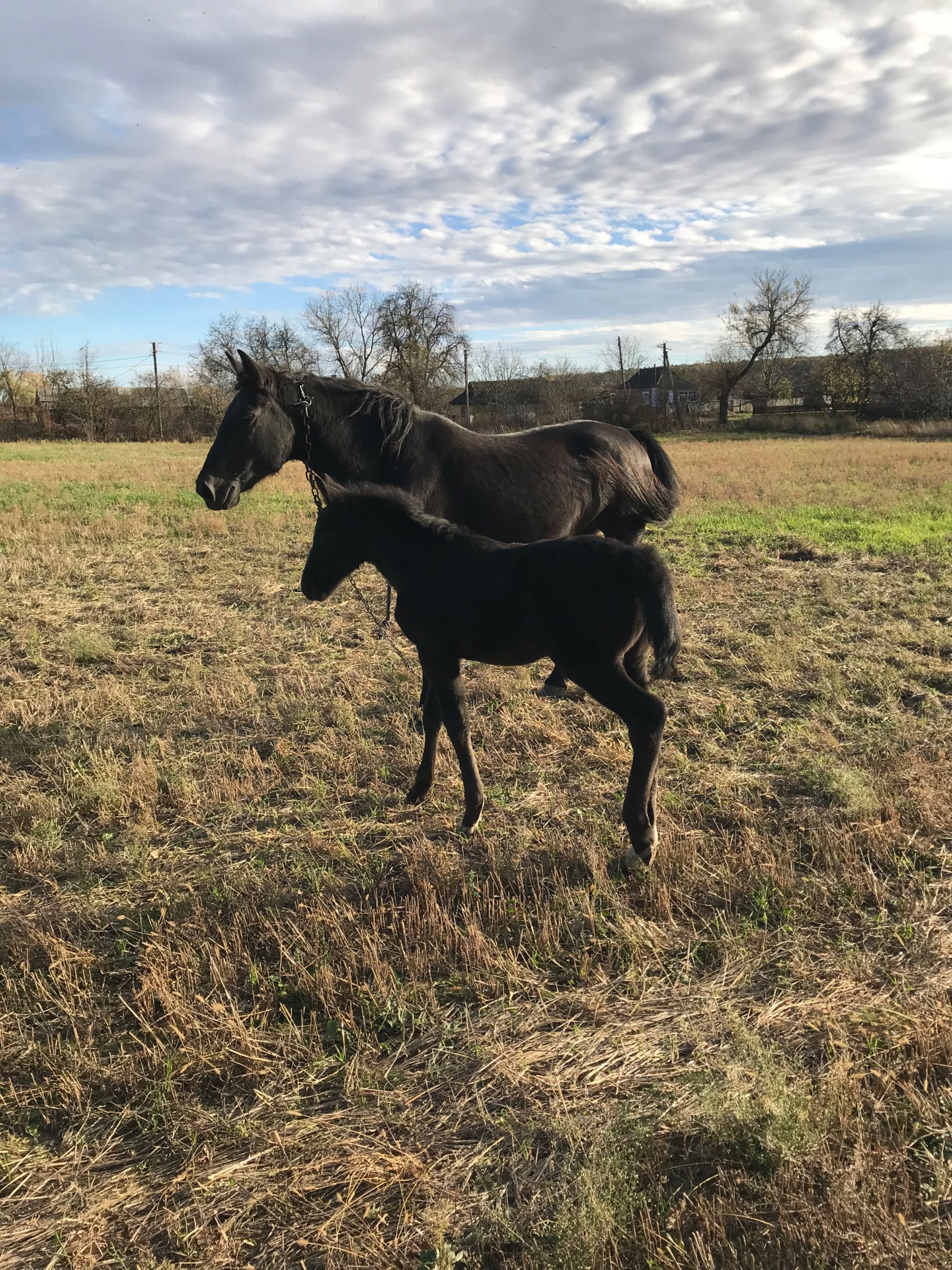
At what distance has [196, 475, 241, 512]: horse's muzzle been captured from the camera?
511 cm

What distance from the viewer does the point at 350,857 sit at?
150 inches

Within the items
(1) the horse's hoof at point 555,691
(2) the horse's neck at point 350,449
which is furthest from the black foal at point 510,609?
(1) the horse's hoof at point 555,691

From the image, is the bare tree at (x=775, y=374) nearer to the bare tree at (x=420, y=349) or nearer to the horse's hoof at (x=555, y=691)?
the bare tree at (x=420, y=349)

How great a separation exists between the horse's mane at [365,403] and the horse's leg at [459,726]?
1.89 metres

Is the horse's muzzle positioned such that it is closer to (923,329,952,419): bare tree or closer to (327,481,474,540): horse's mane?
(327,481,474,540): horse's mane

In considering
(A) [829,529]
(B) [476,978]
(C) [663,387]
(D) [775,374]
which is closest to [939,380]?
(D) [775,374]

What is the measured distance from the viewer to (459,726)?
4004 millimetres

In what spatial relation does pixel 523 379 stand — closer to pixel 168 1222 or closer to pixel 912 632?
pixel 912 632

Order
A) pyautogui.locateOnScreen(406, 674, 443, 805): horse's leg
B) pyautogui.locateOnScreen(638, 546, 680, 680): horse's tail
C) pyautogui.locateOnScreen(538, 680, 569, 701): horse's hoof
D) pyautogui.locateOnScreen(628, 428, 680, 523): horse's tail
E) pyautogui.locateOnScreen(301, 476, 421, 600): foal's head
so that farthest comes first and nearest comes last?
pyautogui.locateOnScreen(628, 428, 680, 523): horse's tail < pyautogui.locateOnScreen(538, 680, 569, 701): horse's hoof < pyautogui.locateOnScreen(406, 674, 443, 805): horse's leg < pyautogui.locateOnScreen(301, 476, 421, 600): foal's head < pyautogui.locateOnScreen(638, 546, 680, 680): horse's tail

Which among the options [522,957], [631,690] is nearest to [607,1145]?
[522,957]

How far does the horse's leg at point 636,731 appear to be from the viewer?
3.55m

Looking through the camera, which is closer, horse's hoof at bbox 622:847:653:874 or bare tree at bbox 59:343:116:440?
horse's hoof at bbox 622:847:653:874

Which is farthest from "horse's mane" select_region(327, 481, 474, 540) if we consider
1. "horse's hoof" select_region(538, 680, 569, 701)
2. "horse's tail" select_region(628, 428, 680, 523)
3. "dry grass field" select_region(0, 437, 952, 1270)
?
"horse's tail" select_region(628, 428, 680, 523)

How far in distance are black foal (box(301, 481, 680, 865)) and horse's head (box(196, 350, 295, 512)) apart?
1023 millimetres
